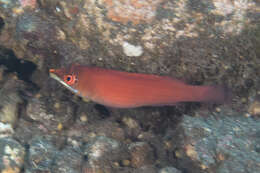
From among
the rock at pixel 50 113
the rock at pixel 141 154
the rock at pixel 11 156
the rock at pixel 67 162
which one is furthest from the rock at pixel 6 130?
the rock at pixel 141 154

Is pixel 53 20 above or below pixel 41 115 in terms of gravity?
above

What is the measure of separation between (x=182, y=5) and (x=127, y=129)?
185 cm

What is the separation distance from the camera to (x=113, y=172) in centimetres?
286

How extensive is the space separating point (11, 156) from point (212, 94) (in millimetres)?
2512

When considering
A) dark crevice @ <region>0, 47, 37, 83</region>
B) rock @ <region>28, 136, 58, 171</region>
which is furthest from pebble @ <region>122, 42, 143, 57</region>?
dark crevice @ <region>0, 47, 37, 83</region>

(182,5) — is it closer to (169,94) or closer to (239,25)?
(239,25)

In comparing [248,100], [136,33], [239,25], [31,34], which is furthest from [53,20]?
[248,100]

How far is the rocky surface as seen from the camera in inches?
105

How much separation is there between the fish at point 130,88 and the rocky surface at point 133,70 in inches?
7.0

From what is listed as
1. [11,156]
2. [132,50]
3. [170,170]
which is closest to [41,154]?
[11,156]

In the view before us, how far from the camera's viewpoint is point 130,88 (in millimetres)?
3129

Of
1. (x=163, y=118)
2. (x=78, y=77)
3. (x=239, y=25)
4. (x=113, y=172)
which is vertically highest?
(x=239, y=25)

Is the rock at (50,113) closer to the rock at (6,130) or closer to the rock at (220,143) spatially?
the rock at (6,130)

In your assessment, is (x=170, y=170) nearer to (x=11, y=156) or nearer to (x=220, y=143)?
(x=220, y=143)
